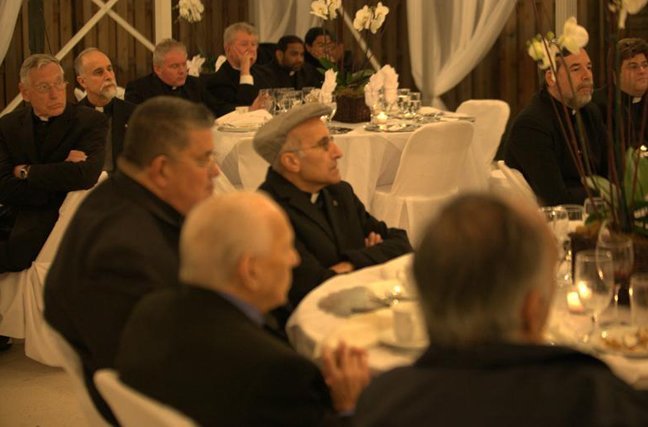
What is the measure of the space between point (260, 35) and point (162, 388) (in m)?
7.91

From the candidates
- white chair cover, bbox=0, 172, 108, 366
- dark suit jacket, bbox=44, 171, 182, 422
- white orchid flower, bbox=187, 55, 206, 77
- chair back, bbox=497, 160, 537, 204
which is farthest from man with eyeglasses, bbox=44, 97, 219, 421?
white orchid flower, bbox=187, 55, 206, 77

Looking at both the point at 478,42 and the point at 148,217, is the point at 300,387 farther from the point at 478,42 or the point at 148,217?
the point at 478,42

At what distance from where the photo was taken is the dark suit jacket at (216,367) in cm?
196

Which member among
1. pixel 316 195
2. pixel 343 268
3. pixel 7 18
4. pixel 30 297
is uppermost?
pixel 7 18

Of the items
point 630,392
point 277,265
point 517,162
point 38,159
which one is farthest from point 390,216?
point 630,392

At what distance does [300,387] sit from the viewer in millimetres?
2033

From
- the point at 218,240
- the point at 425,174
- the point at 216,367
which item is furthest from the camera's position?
the point at 425,174

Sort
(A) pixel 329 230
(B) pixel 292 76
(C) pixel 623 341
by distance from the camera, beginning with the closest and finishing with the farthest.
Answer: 1. (C) pixel 623 341
2. (A) pixel 329 230
3. (B) pixel 292 76

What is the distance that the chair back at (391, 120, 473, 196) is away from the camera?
18.0ft

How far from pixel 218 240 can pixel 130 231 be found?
1.82 feet

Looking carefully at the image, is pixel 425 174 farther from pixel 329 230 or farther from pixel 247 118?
pixel 329 230

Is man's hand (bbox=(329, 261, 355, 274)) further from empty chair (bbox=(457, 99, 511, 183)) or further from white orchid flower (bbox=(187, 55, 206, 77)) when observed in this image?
white orchid flower (bbox=(187, 55, 206, 77))

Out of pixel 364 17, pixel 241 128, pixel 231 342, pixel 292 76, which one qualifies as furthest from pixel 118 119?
pixel 231 342

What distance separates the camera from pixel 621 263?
2.62m
